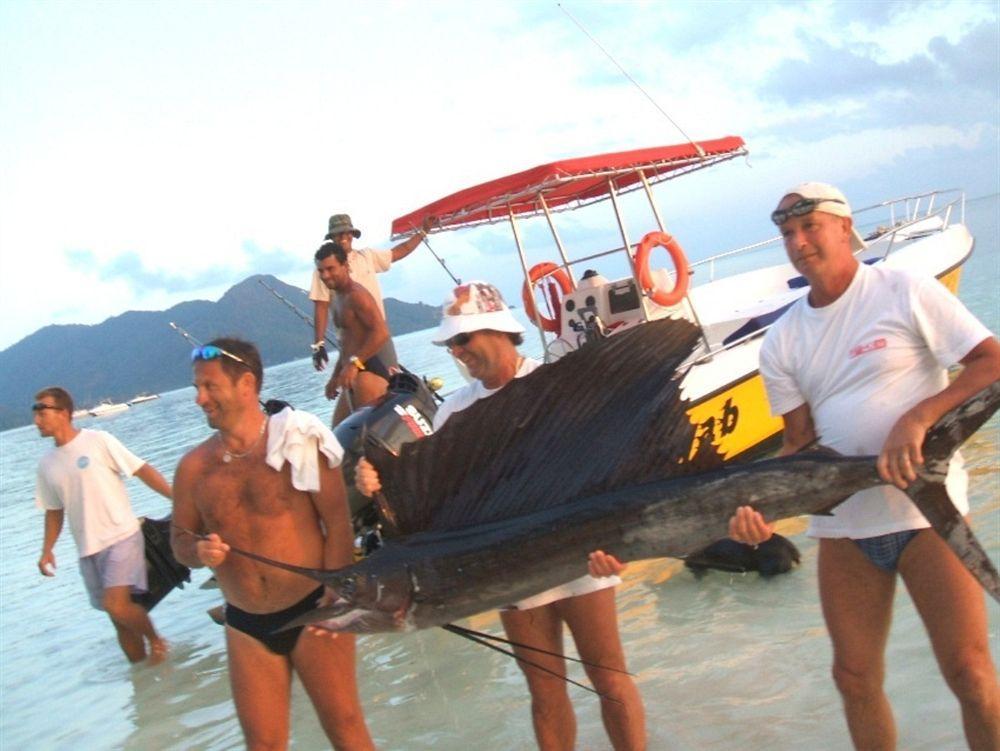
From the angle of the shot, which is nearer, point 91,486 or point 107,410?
point 91,486

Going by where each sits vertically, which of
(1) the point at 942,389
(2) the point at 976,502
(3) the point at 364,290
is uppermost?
(3) the point at 364,290

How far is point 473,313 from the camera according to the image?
271cm

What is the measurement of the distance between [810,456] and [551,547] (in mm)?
640

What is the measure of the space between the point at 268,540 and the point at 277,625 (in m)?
0.25

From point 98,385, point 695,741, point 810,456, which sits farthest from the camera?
point 98,385

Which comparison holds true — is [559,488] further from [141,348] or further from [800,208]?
[141,348]

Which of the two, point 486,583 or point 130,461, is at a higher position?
point 130,461

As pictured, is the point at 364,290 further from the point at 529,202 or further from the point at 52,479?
the point at 529,202

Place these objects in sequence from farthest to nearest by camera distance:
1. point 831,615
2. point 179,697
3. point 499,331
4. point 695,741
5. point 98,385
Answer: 1. point 98,385
2. point 179,697
3. point 695,741
4. point 499,331
5. point 831,615

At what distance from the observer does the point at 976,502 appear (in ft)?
18.3

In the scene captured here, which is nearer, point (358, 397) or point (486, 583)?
point (486, 583)

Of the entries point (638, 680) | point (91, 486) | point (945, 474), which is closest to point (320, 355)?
point (91, 486)

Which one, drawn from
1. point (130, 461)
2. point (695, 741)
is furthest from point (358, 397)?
point (695, 741)

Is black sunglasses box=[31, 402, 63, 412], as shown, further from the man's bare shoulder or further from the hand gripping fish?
the hand gripping fish
